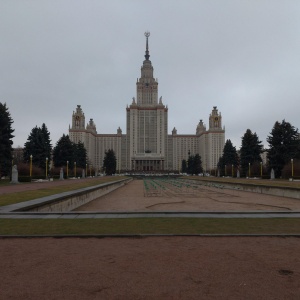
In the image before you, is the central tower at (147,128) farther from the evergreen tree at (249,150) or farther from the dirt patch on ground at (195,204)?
the dirt patch on ground at (195,204)

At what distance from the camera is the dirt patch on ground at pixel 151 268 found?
4.38 m

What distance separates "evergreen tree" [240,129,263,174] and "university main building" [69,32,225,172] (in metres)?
85.6

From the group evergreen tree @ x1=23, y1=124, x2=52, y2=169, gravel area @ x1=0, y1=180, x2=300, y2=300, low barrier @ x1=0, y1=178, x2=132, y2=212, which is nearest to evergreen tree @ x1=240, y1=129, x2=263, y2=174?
evergreen tree @ x1=23, y1=124, x2=52, y2=169

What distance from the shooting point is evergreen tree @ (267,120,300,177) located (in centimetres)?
5256

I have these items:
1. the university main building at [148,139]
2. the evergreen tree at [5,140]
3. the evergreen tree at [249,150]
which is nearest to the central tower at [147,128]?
the university main building at [148,139]

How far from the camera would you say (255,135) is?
2648 inches

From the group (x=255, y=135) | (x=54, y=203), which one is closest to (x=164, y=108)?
(x=255, y=135)

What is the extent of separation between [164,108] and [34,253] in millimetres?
159611

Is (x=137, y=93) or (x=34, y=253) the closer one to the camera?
(x=34, y=253)

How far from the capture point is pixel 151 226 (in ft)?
30.2

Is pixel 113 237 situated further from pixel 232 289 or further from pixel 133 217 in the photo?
pixel 232 289

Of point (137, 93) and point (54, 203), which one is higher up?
point (137, 93)

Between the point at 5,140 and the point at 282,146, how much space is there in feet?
140

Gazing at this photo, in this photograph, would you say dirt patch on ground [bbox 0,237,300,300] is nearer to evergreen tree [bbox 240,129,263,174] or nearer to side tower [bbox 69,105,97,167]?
evergreen tree [bbox 240,129,263,174]
